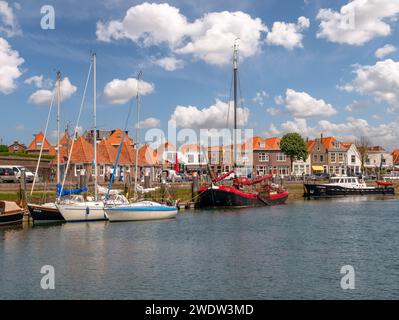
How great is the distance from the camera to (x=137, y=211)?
171ft

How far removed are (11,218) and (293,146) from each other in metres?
80.5

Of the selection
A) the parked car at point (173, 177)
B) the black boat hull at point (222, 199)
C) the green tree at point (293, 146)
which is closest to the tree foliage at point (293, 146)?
the green tree at point (293, 146)

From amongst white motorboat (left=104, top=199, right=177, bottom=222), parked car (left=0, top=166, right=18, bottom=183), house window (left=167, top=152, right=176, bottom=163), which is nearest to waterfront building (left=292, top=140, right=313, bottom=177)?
house window (left=167, top=152, right=176, bottom=163)

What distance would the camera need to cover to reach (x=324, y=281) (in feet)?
85.8

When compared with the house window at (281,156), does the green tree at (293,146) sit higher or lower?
higher

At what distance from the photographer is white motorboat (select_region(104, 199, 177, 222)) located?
5138 centimetres

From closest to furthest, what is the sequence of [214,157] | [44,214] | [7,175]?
[44,214] < [7,175] < [214,157]

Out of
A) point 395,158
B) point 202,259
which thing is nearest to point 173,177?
point 202,259

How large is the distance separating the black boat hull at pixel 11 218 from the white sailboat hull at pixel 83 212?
3.87m

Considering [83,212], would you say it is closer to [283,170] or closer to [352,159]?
[283,170]

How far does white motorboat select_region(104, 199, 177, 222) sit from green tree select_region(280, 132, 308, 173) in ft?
221

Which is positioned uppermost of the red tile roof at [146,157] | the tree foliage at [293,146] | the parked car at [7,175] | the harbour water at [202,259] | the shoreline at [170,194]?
the tree foliage at [293,146]

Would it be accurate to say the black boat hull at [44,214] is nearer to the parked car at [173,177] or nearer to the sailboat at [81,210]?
the sailboat at [81,210]

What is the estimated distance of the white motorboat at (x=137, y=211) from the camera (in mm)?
51375
